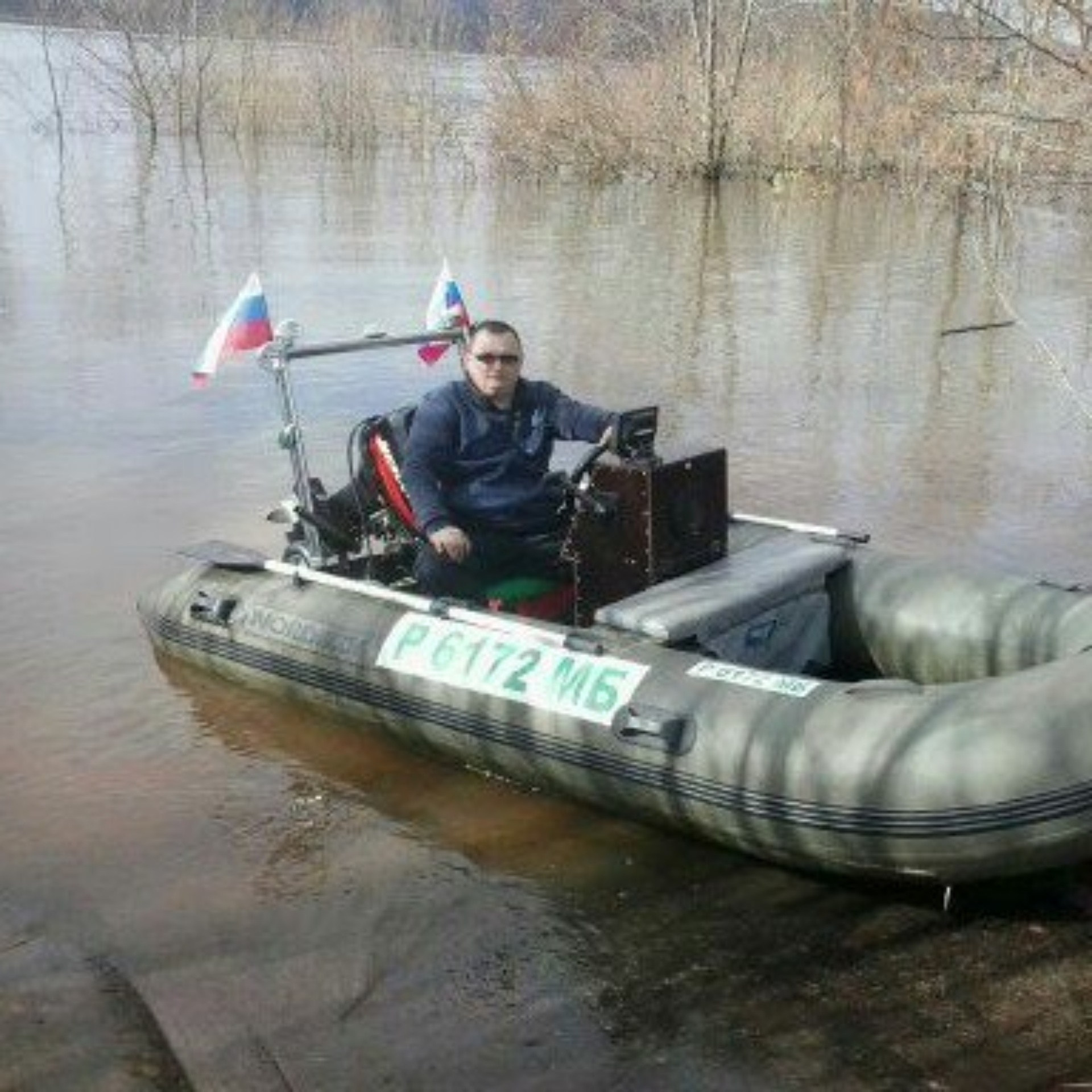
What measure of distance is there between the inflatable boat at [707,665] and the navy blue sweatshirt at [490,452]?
208 mm

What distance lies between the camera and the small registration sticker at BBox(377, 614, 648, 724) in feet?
15.1

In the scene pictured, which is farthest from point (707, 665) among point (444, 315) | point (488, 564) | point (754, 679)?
point (444, 315)

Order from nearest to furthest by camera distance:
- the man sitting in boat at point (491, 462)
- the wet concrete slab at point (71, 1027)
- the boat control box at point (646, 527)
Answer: the wet concrete slab at point (71, 1027), the boat control box at point (646, 527), the man sitting in boat at point (491, 462)

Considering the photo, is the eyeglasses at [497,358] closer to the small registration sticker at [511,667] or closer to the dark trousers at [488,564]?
the dark trousers at [488,564]

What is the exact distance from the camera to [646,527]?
510cm

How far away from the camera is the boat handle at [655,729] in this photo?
173 inches

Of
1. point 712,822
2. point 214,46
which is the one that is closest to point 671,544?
point 712,822

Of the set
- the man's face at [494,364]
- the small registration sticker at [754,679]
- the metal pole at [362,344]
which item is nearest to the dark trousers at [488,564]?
the man's face at [494,364]

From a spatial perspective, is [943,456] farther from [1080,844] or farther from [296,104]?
[296,104]

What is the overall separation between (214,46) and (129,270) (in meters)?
16.3

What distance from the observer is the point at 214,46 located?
1172 inches

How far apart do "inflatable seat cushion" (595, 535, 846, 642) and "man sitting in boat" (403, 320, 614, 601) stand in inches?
24.5

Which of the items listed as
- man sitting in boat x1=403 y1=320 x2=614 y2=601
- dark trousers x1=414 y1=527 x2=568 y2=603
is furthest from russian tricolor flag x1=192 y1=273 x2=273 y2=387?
dark trousers x1=414 y1=527 x2=568 y2=603

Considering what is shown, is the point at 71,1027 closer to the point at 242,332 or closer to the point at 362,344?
the point at 242,332
